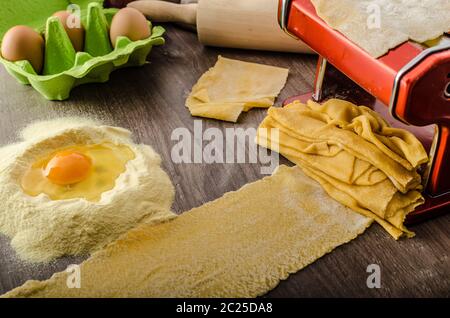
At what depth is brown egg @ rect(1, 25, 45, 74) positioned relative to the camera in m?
1.86

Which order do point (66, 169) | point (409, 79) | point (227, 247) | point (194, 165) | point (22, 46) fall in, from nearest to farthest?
point (409, 79) → point (227, 247) → point (66, 169) → point (194, 165) → point (22, 46)

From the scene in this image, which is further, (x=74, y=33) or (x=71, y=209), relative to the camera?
(x=74, y=33)

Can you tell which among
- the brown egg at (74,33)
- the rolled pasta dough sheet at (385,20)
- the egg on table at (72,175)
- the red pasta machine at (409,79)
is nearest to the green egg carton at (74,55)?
the brown egg at (74,33)

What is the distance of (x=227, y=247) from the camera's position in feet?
4.50

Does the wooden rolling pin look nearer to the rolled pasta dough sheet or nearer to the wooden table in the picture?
the wooden table

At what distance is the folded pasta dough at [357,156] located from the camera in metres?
1.42

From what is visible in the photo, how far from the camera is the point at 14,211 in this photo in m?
1.44

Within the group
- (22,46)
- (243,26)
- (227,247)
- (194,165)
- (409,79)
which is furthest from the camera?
(243,26)

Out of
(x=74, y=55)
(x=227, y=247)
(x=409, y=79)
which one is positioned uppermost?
(x=409, y=79)

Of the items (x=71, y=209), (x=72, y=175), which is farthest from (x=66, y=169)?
(x=71, y=209)

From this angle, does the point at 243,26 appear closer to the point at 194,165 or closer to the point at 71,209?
the point at 194,165

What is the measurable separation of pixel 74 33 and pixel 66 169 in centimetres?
65

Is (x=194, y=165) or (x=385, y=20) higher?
(x=385, y=20)

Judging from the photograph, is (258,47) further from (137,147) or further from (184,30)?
(137,147)
